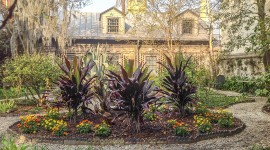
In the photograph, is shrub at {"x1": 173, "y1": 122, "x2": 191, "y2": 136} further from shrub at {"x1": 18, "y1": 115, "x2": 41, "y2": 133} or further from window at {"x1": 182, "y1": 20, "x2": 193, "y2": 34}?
window at {"x1": 182, "y1": 20, "x2": 193, "y2": 34}

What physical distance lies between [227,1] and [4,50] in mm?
13240

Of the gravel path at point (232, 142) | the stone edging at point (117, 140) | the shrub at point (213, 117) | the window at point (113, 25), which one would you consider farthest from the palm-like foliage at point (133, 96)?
the window at point (113, 25)

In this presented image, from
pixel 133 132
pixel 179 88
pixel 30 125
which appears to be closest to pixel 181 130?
pixel 133 132

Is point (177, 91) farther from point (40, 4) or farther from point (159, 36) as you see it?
point (159, 36)

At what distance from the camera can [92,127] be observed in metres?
6.12

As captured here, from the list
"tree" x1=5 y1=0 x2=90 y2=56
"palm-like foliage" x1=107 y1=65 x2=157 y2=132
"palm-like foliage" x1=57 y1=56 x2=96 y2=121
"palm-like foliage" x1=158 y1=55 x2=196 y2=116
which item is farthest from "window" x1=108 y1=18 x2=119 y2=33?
"palm-like foliage" x1=107 y1=65 x2=157 y2=132

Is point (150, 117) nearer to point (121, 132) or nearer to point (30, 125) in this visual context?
point (121, 132)

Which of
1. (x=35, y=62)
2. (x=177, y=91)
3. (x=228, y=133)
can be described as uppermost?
(x=35, y=62)

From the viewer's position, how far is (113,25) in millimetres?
22781

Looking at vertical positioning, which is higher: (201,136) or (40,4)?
(40,4)

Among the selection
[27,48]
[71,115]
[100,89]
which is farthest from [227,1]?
[27,48]

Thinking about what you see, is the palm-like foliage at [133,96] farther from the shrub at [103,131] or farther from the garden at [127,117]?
the shrub at [103,131]

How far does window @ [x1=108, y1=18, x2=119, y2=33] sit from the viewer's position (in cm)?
2278

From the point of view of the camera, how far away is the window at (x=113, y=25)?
74.7 feet
